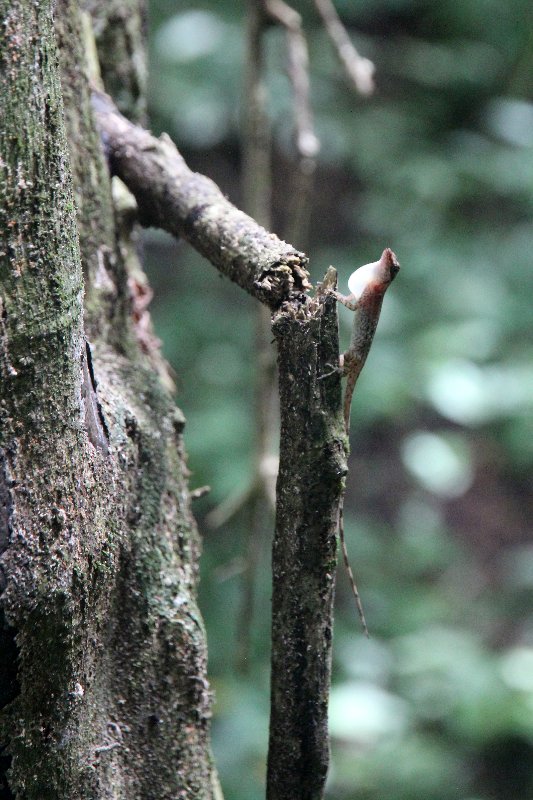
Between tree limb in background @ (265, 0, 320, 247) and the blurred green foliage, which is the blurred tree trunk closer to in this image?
tree limb in background @ (265, 0, 320, 247)

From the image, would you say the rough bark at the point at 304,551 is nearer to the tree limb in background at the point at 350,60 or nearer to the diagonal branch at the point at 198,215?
the diagonal branch at the point at 198,215

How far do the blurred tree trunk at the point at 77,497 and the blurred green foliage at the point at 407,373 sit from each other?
123 cm

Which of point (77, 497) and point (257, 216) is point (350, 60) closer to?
point (257, 216)

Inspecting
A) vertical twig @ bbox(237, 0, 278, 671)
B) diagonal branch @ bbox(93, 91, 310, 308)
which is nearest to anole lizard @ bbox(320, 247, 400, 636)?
diagonal branch @ bbox(93, 91, 310, 308)

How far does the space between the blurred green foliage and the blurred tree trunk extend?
1.23 meters

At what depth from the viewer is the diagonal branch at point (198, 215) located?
885 millimetres

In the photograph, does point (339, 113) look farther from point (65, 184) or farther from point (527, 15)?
point (65, 184)

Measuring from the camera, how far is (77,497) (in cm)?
84

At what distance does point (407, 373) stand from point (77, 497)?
221 cm

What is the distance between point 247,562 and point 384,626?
7.61 ft

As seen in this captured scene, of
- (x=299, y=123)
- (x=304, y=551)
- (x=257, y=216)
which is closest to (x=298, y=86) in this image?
(x=299, y=123)

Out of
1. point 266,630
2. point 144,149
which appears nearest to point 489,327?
point 266,630

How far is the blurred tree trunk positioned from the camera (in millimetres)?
764

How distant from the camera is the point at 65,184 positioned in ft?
2.59
